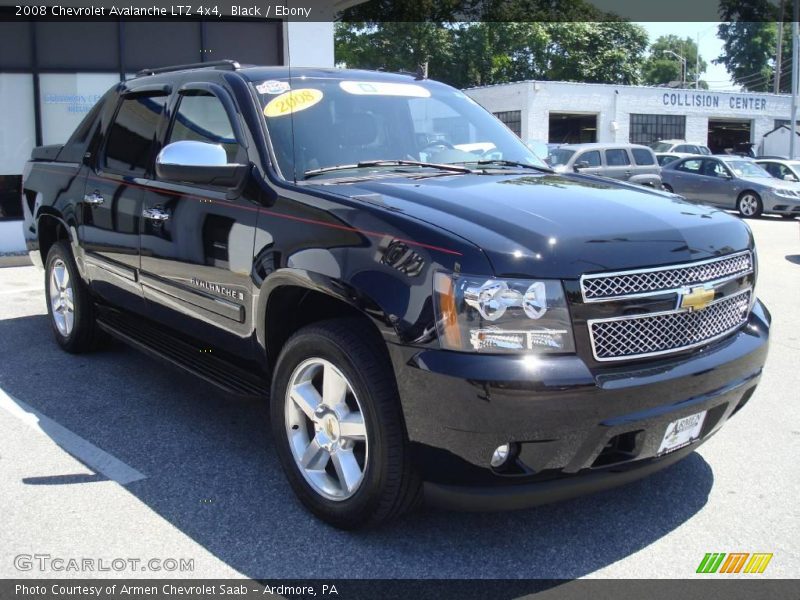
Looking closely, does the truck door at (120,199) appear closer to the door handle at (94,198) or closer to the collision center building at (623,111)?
the door handle at (94,198)

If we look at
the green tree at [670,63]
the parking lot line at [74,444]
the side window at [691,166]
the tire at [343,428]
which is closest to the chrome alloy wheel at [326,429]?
the tire at [343,428]

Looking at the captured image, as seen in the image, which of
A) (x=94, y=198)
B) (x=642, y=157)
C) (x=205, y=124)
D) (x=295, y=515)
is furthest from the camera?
(x=642, y=157)

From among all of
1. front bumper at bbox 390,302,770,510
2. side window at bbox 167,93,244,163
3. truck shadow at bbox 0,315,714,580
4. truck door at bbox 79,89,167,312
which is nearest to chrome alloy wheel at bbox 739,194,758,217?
truck shadow at bbox 0,315,714,580

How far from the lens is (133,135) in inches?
203

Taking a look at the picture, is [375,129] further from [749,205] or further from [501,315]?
[749,205]

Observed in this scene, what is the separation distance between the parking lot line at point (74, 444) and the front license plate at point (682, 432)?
7.83ft

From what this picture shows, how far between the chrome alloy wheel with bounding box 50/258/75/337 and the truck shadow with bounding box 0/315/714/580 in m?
1.06

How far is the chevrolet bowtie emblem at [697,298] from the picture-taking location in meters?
3.16

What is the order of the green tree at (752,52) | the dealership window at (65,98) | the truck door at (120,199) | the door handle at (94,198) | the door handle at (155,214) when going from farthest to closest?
the green tree at (752,52)
the dealership window at (65,98)
the door handle at (94,198)
the truck door at (120,199)
the door handle at (155,214)

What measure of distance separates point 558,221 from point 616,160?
16.0 metres

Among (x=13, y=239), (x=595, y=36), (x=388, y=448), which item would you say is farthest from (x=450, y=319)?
(x=595, y=36)

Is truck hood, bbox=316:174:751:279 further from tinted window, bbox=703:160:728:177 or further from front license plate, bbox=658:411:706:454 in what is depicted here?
tinted window, bbox=703:160:728:177

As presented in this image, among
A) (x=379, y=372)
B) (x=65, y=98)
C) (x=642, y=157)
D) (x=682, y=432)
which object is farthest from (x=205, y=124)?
(x=642, y=157)

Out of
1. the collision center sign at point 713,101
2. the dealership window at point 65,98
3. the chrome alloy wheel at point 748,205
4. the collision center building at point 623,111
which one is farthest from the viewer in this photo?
the collision center sign at point 713,101
